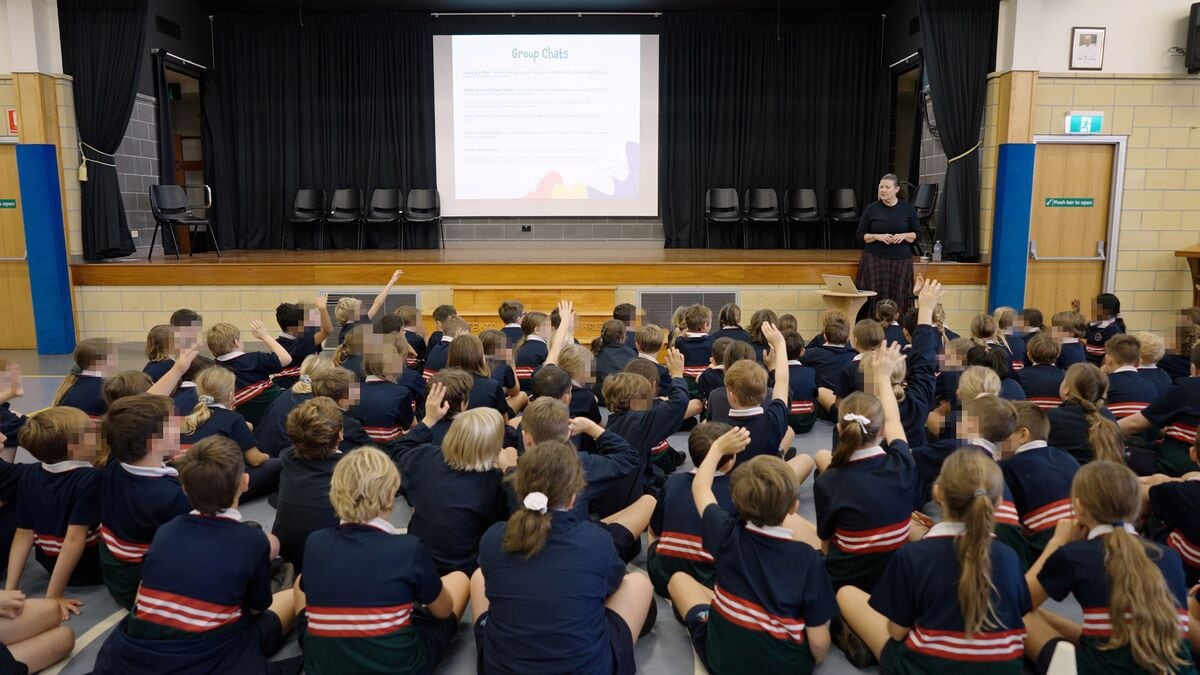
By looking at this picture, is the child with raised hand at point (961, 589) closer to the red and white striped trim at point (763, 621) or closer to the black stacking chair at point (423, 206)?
the red and white striped trim at point (763, 621)

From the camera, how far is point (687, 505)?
262cm

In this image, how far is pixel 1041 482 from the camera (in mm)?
2695

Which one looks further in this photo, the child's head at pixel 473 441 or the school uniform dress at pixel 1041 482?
the school uniform dress at pixel 1041 482

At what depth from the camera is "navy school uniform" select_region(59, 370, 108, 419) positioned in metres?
3.62

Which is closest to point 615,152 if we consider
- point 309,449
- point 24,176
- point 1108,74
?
point 1108,74

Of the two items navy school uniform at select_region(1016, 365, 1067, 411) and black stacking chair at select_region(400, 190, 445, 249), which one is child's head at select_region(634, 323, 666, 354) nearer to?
navy school uniform at select_region(1016, 365, 1067, 411)

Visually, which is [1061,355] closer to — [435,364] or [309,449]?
[435,364]

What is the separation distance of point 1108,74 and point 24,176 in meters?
9.79

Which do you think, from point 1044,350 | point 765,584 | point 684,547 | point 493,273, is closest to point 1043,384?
→ point 1044,350

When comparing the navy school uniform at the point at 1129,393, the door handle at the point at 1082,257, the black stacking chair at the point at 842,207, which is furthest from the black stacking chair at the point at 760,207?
the navy school uniform at the point at 1129,393

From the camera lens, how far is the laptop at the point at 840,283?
6.84 m

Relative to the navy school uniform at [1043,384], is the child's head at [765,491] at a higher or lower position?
higher

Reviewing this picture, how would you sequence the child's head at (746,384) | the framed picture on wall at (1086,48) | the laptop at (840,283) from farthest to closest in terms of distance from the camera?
1. the framed picture on wall at (1086,48)
2. the laptop at (840,283)
3. the child's head at (746,384)

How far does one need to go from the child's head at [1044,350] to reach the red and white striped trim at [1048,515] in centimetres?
152
